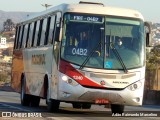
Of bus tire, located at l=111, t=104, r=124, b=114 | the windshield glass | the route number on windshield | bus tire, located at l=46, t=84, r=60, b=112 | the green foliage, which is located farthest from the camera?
the green foliage

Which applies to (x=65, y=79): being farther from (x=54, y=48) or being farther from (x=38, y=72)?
(x=38, y=72)

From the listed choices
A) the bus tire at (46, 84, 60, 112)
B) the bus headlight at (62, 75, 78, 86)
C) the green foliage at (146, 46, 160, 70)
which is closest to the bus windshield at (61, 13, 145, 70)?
the bus headlight at (62, 75, 78, 86)

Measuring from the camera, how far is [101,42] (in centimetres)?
1998

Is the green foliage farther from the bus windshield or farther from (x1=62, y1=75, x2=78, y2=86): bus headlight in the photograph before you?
(x1=62, y1=75, x2=78, y2=86): bus headlight

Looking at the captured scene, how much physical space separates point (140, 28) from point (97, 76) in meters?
2.15

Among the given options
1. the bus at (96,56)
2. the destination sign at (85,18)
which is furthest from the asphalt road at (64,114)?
→ the destination sign at (85,18)

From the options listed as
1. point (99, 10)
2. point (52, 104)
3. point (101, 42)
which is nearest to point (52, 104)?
point (52, 104)

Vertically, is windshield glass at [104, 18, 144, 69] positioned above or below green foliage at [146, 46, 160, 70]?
above

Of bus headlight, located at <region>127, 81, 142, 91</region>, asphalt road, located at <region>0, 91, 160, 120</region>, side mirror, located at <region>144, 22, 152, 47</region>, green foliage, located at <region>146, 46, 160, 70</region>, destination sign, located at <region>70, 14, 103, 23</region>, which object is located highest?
destination sign, located at <region>70, 14, 103, 23</region>

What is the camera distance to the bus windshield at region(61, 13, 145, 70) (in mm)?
19797

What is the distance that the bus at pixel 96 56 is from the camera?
1958 cm

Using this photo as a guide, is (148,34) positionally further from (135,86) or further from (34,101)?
(34,101)

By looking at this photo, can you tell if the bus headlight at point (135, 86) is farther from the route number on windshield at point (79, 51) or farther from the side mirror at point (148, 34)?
the route number on windshield at point (79, 51)

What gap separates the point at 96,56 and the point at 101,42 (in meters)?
0.46
